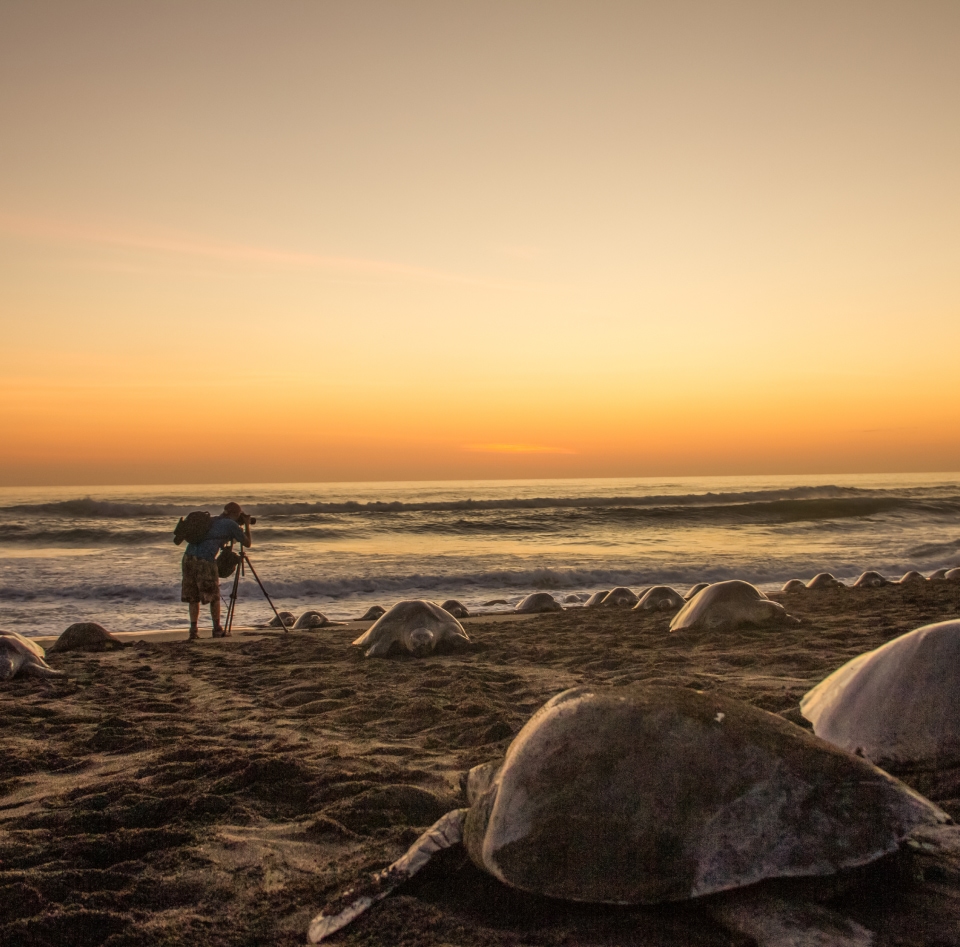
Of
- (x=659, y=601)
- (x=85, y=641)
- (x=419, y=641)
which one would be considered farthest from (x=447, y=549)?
(x=419, y=641)

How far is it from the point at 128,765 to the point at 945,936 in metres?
3.02

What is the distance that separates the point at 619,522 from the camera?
28672mm

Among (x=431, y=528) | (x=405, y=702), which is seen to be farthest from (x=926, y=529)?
(x=405, y=702)

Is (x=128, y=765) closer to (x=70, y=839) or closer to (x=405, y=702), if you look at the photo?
(x=70, y=839)

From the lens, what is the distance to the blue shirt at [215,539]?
28.5ft

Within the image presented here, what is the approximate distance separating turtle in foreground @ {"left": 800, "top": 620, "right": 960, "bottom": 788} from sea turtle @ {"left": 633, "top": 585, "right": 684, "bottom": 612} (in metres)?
6.04

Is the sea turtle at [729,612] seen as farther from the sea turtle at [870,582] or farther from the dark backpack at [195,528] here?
the dark backpack at [195,528]

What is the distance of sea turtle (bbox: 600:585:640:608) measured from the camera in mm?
9812

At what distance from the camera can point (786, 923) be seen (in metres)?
1.60

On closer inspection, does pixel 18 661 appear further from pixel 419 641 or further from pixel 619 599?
pixel 619 599

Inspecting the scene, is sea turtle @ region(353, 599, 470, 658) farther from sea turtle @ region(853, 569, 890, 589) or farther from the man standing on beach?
sea turtle @ region(853, 569, 890, 589)

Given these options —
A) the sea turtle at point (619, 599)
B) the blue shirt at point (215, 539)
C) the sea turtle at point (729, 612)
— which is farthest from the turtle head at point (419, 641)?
the sea turtle at point (619, 599)


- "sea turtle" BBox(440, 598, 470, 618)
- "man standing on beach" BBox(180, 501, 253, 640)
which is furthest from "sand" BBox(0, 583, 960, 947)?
"sea turtle" BBox(440, 598, 470, 618)

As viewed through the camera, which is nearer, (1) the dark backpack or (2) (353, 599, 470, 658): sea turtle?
(2) (353, 599, 470, 658): sea turtle
